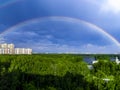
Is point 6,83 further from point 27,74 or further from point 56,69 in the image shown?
point 56,69

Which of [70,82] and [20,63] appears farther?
[20,63]

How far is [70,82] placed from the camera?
3369 cm

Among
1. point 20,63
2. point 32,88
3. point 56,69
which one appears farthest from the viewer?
point 20,63

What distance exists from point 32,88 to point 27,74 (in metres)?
14.3

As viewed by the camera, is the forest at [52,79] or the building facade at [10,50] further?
the building facade at [10,50]

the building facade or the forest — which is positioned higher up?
the building facade

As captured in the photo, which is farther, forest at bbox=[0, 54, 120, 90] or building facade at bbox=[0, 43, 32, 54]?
building facade at bbox=[0, 43, 32, 54]

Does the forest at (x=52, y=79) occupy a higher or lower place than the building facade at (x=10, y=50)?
lower

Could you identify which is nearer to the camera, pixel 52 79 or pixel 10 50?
pixel 52 79

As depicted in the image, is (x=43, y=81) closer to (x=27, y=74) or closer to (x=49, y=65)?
(x=27, y=74)

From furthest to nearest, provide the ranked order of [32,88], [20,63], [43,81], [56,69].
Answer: [20,63] < [56,69] < [43,81] < [32,88]

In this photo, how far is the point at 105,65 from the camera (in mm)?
58406

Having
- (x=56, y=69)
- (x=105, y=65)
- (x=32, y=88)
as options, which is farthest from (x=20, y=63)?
(x=32, y=88)

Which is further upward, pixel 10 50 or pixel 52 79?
pixel 10 50
